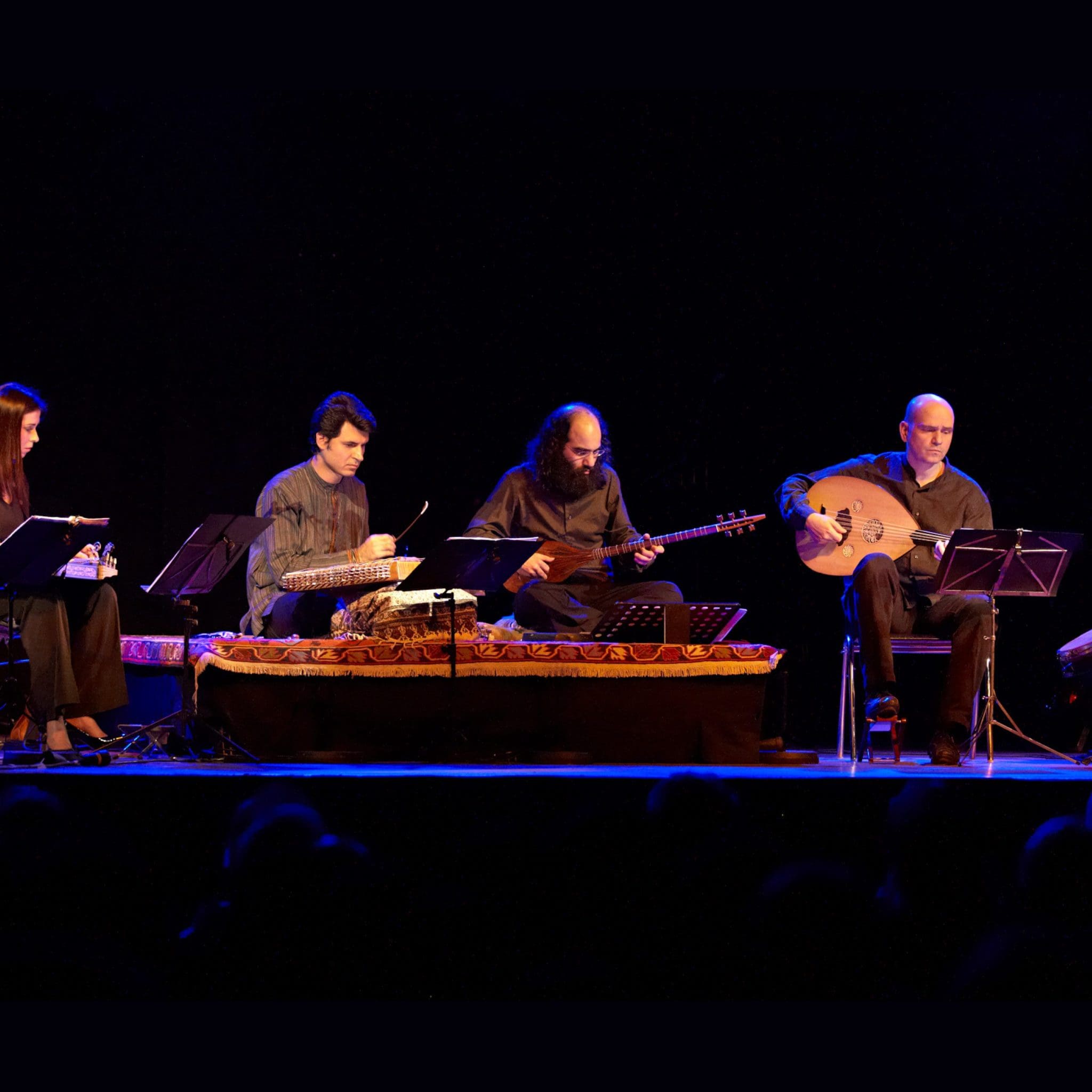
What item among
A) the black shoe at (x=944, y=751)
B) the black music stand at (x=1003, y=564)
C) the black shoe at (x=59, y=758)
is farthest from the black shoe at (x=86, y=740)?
the black music stand at (x=1003, y=564)

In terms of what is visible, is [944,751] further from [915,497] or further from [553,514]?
[553,514]

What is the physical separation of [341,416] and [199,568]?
4.34 ft

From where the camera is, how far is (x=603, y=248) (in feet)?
21.8

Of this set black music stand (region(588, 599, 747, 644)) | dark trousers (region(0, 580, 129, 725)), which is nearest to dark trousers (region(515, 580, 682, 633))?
black music stand (region(588, 599, 747, 644))

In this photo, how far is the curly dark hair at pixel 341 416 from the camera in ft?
19.2

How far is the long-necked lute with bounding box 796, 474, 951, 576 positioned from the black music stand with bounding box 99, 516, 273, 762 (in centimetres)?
241

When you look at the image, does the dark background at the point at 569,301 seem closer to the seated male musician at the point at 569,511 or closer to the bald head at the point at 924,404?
the seated male musician at the point at 569,511

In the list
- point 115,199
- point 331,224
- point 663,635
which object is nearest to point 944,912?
point 663,635

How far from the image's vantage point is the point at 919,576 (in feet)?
17.8

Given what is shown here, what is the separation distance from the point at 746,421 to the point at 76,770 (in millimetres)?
3807

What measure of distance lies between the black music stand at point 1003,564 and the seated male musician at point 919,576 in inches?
4.7

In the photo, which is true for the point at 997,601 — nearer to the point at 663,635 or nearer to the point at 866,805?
the point at 663,635

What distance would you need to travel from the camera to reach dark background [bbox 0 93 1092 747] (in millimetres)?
6457

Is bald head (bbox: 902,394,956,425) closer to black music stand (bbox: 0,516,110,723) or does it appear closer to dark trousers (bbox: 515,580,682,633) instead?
dark trousers (bbox: 515,580,682,633)
